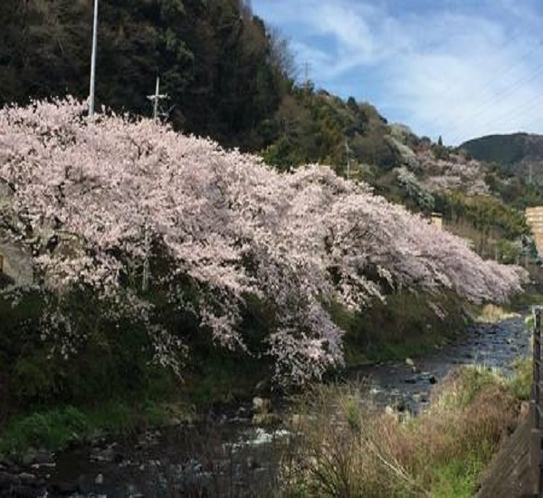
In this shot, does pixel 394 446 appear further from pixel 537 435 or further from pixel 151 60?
pixel 151 60

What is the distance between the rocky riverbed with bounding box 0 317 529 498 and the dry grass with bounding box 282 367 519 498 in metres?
0.46

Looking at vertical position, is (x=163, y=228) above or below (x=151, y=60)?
below

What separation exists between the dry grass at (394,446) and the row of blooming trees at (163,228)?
755cm

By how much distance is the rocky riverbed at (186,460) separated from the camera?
760 centimetres

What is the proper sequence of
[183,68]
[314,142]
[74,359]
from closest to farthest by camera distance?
[74,359] → [183,68] → [314,142]

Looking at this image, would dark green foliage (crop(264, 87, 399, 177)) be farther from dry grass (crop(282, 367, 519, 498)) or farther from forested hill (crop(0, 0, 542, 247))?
dry grass (crop(282, 367, 519, 498))

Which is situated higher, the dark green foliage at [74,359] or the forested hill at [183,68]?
the forested hill at [183,68]

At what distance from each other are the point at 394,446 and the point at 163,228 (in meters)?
10.8

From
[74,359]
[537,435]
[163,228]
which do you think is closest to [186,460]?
[537,435]

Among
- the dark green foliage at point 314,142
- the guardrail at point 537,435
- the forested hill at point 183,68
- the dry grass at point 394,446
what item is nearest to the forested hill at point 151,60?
the forested hill at point 183,68

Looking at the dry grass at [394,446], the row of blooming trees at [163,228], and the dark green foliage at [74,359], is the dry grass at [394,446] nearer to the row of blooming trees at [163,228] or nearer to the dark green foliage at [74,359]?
the dark green foliage at [74,359]

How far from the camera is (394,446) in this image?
10148 millimetres

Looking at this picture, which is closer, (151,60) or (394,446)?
(394,446)

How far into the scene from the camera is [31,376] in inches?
618
